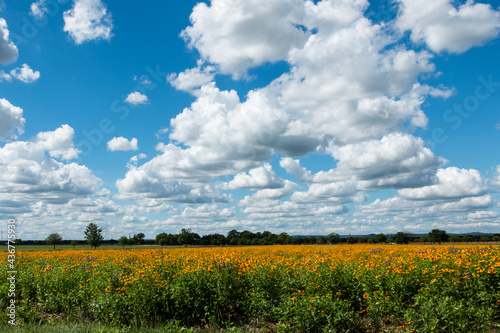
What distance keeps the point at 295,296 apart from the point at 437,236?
5833cm

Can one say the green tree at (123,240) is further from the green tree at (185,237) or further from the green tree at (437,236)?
the green tree at (437,236)

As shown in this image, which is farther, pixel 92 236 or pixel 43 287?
pixel 92 236

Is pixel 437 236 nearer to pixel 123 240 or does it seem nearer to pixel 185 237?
pixel 185 237

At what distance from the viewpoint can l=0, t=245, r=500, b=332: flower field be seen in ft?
23.6

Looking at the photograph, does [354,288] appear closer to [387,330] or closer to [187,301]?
[387,330]

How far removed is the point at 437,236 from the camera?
2263 inches

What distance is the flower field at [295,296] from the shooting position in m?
7.19

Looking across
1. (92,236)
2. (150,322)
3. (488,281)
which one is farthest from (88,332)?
(92,236)

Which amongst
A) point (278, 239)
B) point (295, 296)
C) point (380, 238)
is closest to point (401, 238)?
point (380, 238)

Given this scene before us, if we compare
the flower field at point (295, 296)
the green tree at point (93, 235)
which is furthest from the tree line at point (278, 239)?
the flower field at point (295, 296)

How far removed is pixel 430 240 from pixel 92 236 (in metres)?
59.2

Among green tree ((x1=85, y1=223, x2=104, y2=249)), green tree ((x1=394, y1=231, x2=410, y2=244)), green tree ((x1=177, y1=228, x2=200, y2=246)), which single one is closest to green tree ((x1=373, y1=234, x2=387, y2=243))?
green tree ((x1=394, y1=231, x2=410, y2=244))

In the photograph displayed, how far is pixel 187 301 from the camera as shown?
8.16 metres

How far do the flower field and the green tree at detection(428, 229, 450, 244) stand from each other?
5386 cm
